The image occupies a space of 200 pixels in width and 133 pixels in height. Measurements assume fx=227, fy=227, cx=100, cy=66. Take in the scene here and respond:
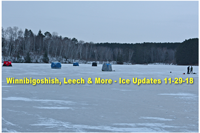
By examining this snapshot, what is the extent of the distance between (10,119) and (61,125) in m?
1.06

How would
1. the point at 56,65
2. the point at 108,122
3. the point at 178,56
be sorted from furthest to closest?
the point at 178,56 < the point at 56,65 < the point at 108,122

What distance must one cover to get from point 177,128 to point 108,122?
1.17m

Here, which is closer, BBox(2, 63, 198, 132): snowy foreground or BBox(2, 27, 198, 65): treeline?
BBox(2, 63, 198, 132): snowy foreground

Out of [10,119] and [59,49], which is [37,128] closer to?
[10,119]

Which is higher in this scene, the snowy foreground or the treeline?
the treeline

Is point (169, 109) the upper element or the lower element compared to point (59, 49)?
lower

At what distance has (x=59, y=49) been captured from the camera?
73312 millimetres

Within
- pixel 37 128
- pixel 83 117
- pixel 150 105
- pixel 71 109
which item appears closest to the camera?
pixel 37 128

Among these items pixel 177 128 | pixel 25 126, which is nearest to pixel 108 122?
pixel 177 128

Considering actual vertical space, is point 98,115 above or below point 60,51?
below

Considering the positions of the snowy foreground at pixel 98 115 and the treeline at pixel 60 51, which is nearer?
the snowy foreground at pixel 98 115

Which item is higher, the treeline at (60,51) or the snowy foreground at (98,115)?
Answer: the treeline at (60,51)

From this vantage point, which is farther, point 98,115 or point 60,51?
point 60,51

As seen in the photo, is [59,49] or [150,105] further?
[59,49]
